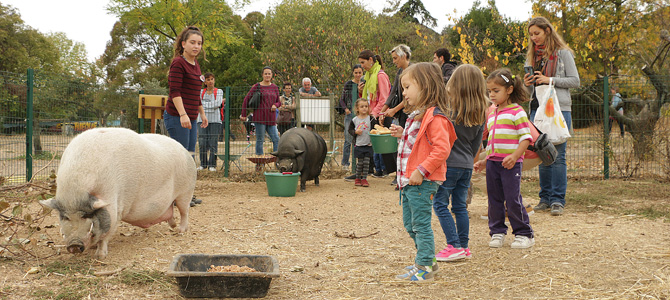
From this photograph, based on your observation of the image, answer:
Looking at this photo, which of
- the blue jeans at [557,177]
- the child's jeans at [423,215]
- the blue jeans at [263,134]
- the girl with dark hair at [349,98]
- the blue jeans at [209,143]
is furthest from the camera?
the blue jeans at [209,143]

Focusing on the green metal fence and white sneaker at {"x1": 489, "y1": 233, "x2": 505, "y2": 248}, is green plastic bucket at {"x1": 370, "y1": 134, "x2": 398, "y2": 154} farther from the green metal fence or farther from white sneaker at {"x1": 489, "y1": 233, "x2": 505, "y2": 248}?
the green metal fence

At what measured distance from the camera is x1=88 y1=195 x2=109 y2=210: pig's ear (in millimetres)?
3695

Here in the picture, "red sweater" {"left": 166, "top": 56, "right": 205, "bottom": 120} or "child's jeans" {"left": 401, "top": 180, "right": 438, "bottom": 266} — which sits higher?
"red sweater" {"left": 166, "top": 56, "right": 205, "bottom": 120}

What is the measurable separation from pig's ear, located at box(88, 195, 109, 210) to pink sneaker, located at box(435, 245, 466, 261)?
2.49 meters

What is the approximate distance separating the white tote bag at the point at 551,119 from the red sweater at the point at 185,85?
3785 millimetres

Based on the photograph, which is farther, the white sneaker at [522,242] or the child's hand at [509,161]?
the white sneaker at [522,242]

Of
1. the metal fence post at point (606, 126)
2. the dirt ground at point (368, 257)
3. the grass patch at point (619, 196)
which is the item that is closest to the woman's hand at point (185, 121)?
the dirt ground at point (368, 257)

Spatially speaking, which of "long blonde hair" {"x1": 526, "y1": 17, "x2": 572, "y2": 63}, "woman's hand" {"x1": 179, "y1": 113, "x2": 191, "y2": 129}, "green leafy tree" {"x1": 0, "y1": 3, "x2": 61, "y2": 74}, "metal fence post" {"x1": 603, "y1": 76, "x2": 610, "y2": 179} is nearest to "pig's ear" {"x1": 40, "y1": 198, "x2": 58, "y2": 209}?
"woman's hand" {"x1": 179, "y1": 113, "x2": 191, "y2": 129}

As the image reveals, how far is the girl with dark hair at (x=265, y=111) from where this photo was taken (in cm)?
989

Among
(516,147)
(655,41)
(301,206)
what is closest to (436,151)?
(516,147)

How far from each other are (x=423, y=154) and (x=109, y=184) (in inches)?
89.8

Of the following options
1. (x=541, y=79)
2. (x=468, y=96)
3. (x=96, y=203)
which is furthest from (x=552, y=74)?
(x=96, y=203)

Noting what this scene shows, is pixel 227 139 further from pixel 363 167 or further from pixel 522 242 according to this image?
pixel 522 242

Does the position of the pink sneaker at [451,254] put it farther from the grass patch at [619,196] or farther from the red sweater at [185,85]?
the red sweater at [185,85]
